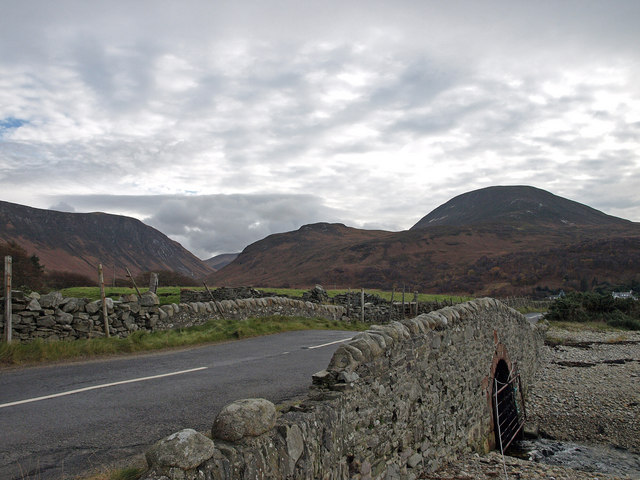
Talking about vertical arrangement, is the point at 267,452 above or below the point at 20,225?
below

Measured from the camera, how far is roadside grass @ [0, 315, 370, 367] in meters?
9.93

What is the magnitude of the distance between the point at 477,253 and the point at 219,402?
96.7 m

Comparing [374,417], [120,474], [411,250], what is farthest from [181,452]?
[411,250]

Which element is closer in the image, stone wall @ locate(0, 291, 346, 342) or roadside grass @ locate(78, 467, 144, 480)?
roadside grass @ locate(78, 467, 144, 480)

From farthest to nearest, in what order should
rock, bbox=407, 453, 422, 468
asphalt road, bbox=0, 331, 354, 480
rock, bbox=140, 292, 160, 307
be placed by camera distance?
1. rock, bbox=140, 292, 160, 307
2. rock, bbox=407, 453, 422, 468
3. asphalt road, bbox=0, 331, 354, 480

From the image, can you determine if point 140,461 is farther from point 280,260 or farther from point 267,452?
point 280,260

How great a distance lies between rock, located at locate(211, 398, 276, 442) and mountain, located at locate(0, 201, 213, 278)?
100904 mm

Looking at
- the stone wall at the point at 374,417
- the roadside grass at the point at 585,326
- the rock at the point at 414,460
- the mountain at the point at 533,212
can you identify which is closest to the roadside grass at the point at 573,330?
the roadside grass at the point at 585,326

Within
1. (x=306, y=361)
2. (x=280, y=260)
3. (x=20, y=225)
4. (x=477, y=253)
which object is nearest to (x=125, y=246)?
(x=20, y=225)

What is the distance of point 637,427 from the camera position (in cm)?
1202

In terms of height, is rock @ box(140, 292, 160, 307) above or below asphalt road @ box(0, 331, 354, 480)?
above

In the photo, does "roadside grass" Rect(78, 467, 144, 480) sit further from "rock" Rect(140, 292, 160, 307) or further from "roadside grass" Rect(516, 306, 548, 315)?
"roadside grass" Rect(516, 306, 548, 315)

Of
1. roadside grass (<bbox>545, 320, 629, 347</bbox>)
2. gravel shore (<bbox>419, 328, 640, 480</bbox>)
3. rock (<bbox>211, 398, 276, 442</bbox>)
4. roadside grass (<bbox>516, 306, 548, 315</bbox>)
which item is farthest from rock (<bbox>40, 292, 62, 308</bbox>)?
roadside grass (<bbox>516, 306, 548, 315</bbox>)

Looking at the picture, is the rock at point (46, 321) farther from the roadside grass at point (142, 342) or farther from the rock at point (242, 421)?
the rock at point (242, 421)
